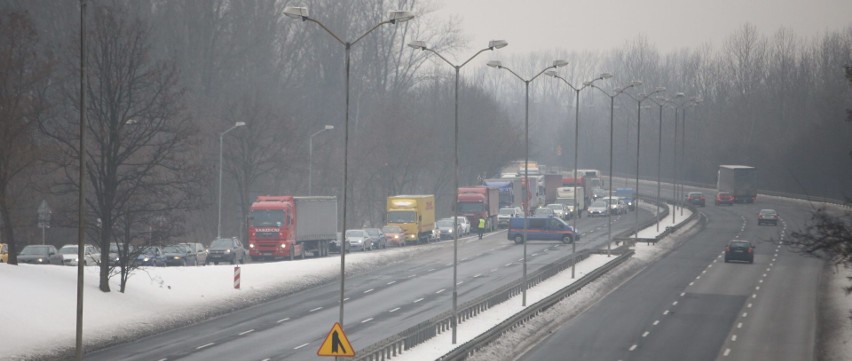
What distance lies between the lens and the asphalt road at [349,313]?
36125 millimetres

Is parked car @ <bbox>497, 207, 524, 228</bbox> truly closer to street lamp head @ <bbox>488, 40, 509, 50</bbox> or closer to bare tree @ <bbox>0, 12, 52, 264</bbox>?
bare tree @ <bbox>0, 12, 52, 264</bbox>

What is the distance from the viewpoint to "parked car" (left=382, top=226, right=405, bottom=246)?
79.6 meters

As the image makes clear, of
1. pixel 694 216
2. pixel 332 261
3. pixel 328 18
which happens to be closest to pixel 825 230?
pixel 332 261

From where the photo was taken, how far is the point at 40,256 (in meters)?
55.3

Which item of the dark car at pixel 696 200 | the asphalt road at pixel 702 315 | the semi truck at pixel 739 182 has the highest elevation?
the semi truck at pixel 739 182

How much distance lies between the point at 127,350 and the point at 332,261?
91.2 ft

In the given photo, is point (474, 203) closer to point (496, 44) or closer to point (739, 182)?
point (739, 182)

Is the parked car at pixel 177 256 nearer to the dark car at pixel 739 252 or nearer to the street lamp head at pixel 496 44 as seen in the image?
the street lamp head at pixel 496 44

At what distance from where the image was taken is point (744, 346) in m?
39.4

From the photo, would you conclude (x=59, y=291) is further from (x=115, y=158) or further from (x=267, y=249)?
(x=267, y=249)

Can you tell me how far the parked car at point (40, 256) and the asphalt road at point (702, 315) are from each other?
1001 inches

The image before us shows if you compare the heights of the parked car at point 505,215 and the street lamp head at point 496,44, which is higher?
the street lamp head at point 496,44

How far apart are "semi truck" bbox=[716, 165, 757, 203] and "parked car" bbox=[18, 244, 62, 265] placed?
90.4 meters

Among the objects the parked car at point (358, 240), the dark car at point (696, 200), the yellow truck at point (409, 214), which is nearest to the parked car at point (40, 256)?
the parked car at point (358, 240)
